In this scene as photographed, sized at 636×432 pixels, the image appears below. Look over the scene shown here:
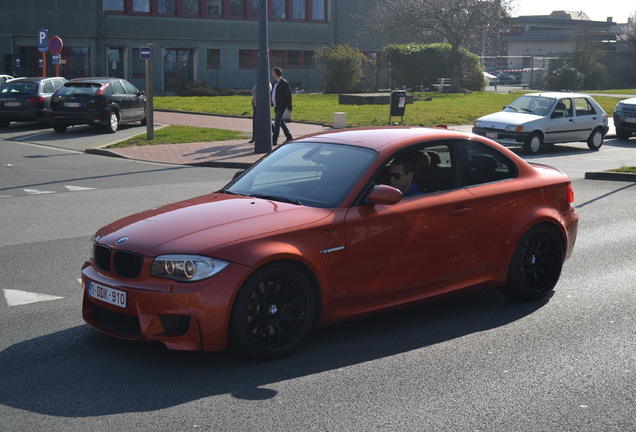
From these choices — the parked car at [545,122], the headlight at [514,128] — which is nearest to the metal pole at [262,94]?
the parked car at [545,122]

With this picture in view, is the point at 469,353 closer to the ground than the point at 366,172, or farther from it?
closer to the ground

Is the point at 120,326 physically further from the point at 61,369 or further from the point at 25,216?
the point at 25,216

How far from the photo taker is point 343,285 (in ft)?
20.5

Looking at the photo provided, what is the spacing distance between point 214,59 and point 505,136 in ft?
106

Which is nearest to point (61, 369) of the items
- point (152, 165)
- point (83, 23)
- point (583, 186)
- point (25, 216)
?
point (25, 216)

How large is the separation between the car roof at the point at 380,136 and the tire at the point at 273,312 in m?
1.39

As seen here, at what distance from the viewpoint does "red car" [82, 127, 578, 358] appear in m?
5.71

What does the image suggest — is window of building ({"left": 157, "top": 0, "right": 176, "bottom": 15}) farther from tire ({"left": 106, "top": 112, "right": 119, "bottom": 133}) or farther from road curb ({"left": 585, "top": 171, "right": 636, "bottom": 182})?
road curb ({"left": 585, "top": 171, "right": 636, "bottom": 182})

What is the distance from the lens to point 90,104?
83.7 feet

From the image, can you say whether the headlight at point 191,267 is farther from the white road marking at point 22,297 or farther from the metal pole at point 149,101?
the metal pole at point 149,101

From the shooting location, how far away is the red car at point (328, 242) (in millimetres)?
5711

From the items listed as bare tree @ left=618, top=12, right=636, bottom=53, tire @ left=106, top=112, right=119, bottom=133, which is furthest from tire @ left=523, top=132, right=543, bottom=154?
bare tree @ left=618, top=12, right=636, bottom=53

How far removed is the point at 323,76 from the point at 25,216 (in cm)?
3862

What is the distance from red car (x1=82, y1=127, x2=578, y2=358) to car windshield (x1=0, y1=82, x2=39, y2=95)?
22.0 metres
